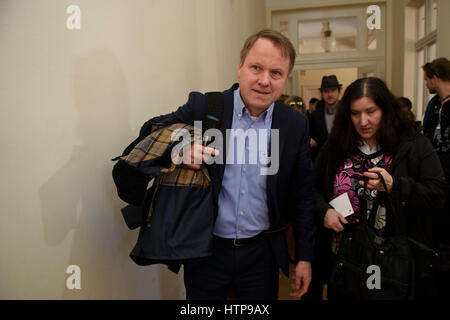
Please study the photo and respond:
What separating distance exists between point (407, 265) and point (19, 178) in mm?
1375

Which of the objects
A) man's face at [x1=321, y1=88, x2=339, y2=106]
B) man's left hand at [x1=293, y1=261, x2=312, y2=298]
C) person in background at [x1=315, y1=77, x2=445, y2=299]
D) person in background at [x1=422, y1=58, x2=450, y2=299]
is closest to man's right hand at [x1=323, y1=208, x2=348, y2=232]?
person in background at [x1=315, y1=77, x2=445, y2=299]

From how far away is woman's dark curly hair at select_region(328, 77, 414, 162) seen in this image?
4.78ft

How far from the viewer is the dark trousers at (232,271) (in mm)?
1283

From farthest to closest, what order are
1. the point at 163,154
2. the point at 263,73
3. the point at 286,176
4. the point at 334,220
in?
1. the point at 334,220
2. the point at 286,176
3. the point at 263,73
4. the point at 163,154

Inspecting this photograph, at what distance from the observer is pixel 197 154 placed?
1.03 m

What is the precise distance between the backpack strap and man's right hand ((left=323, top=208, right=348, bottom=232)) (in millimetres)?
658

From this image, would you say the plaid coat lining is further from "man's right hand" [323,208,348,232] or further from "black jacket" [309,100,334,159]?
"black jacket" [309,100,334,159]

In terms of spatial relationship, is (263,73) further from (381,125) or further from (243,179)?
(381,125)

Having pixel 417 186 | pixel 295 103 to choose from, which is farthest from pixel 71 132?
pixel 295 103

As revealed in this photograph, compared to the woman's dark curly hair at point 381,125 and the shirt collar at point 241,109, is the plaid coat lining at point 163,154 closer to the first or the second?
the shirt collar at point 241,109

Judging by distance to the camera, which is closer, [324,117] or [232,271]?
[232,271]

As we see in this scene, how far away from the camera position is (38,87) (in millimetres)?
958

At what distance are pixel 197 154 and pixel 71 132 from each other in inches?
17.0
